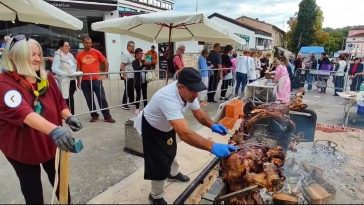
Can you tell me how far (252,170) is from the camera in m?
2.91

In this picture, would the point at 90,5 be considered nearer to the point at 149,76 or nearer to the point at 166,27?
the point at 166,27

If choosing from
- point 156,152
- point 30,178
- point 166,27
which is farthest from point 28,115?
point 166,27

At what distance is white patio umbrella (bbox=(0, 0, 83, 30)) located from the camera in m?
4.18

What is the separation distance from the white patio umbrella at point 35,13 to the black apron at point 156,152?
2.72 meters

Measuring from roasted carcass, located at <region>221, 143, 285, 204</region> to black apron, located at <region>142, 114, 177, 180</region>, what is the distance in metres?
0.62

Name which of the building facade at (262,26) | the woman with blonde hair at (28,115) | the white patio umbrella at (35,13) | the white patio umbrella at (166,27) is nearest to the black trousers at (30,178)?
the woman with blonde hair at (28,115)

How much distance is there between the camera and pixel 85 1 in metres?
12.2

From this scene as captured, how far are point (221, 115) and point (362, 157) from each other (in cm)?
296

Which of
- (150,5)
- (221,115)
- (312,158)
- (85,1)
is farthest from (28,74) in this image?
(150,5)

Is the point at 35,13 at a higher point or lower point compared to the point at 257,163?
higher

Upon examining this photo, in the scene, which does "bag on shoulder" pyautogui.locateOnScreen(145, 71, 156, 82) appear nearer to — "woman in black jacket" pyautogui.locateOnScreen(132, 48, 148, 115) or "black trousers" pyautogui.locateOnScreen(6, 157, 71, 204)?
"woman in black jacket" pyautogui.locateOnScreen(132, 48, 148, 115)

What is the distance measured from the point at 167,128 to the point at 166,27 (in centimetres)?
578

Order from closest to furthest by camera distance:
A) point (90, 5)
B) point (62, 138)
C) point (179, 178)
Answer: point (62, 138) → point (179, 178) → point (90, 5)

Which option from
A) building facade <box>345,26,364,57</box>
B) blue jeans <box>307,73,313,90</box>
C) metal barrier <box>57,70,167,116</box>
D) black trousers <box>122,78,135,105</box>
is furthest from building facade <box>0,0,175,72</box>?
building facade <box>345,26,364,57</box>
